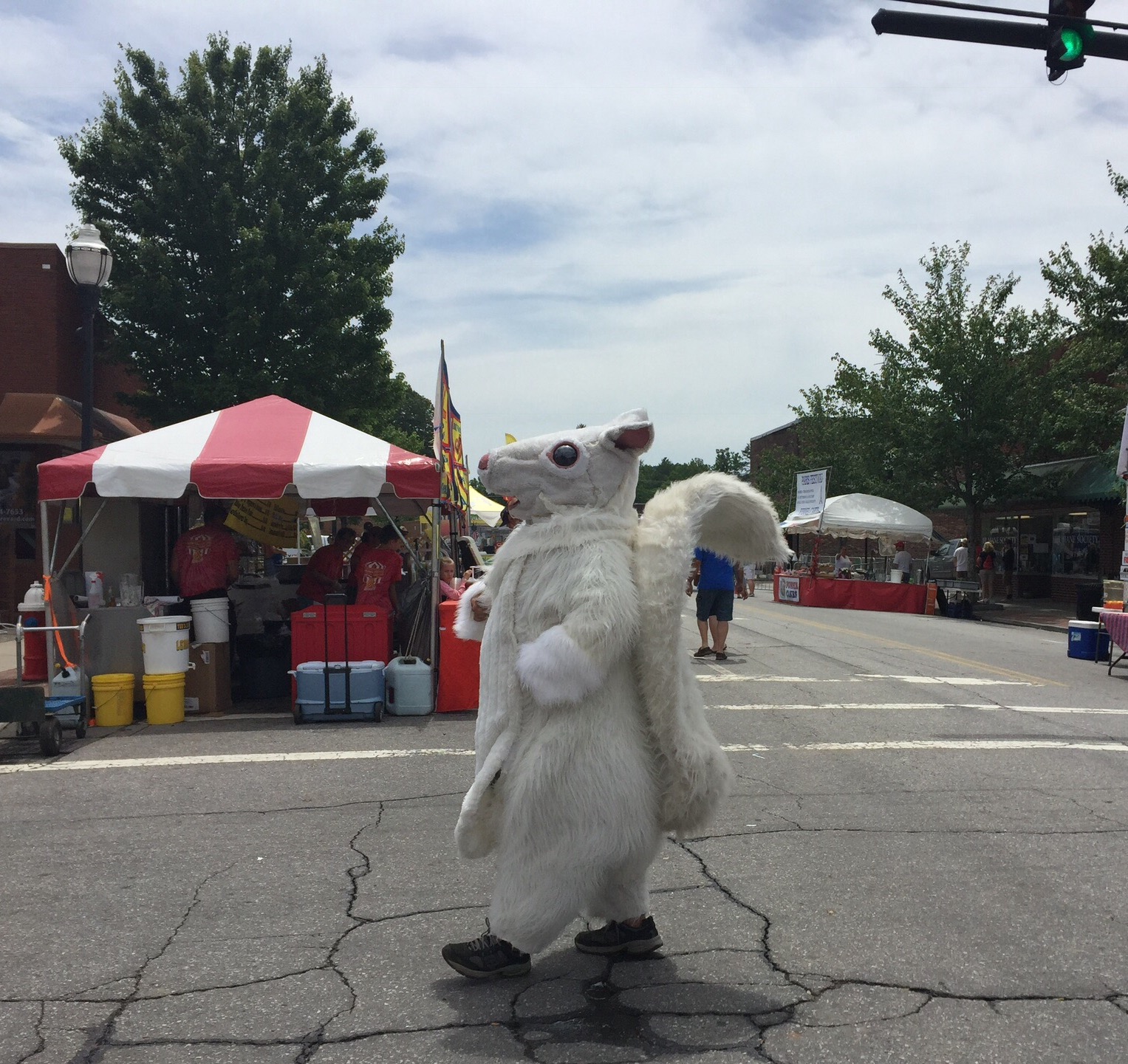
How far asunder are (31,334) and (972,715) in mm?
16787

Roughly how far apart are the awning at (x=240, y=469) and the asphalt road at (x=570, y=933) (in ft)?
6.99

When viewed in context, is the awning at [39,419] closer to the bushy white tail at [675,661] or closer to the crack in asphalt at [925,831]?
the crack in asphalt at [925,831]

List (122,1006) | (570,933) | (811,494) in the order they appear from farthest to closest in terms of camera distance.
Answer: (811,494) → (570,933) → (122,1006)

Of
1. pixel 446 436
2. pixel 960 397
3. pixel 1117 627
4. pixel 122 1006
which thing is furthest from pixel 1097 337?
pixel 122 1006

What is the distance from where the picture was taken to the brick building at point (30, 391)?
1722 centimetres

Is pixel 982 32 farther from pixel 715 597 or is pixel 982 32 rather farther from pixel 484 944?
pixel 484 944

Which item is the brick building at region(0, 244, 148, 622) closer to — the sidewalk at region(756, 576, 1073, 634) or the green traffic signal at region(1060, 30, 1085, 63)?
the sidewalk at region(756, 576, 1073, 634)

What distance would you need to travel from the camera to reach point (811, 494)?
83.7 feet

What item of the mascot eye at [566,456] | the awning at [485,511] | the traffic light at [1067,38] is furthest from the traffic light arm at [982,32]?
the awning at [485,511]

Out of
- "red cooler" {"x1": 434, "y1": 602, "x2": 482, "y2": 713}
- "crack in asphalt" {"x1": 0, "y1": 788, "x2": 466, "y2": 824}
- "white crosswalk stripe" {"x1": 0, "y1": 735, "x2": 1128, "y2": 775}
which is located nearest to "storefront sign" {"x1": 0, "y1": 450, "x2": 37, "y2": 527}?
"red cooler" {"x1": 434, "y1": 602, "x2": 482, "y2": 713}

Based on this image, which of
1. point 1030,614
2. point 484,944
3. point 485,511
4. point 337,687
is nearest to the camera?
point 484,944

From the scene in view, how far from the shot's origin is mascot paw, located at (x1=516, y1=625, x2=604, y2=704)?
322 centimetres

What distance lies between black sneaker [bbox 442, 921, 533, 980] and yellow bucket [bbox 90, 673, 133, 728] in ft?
20.3

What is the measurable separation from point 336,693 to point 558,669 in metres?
6.01
